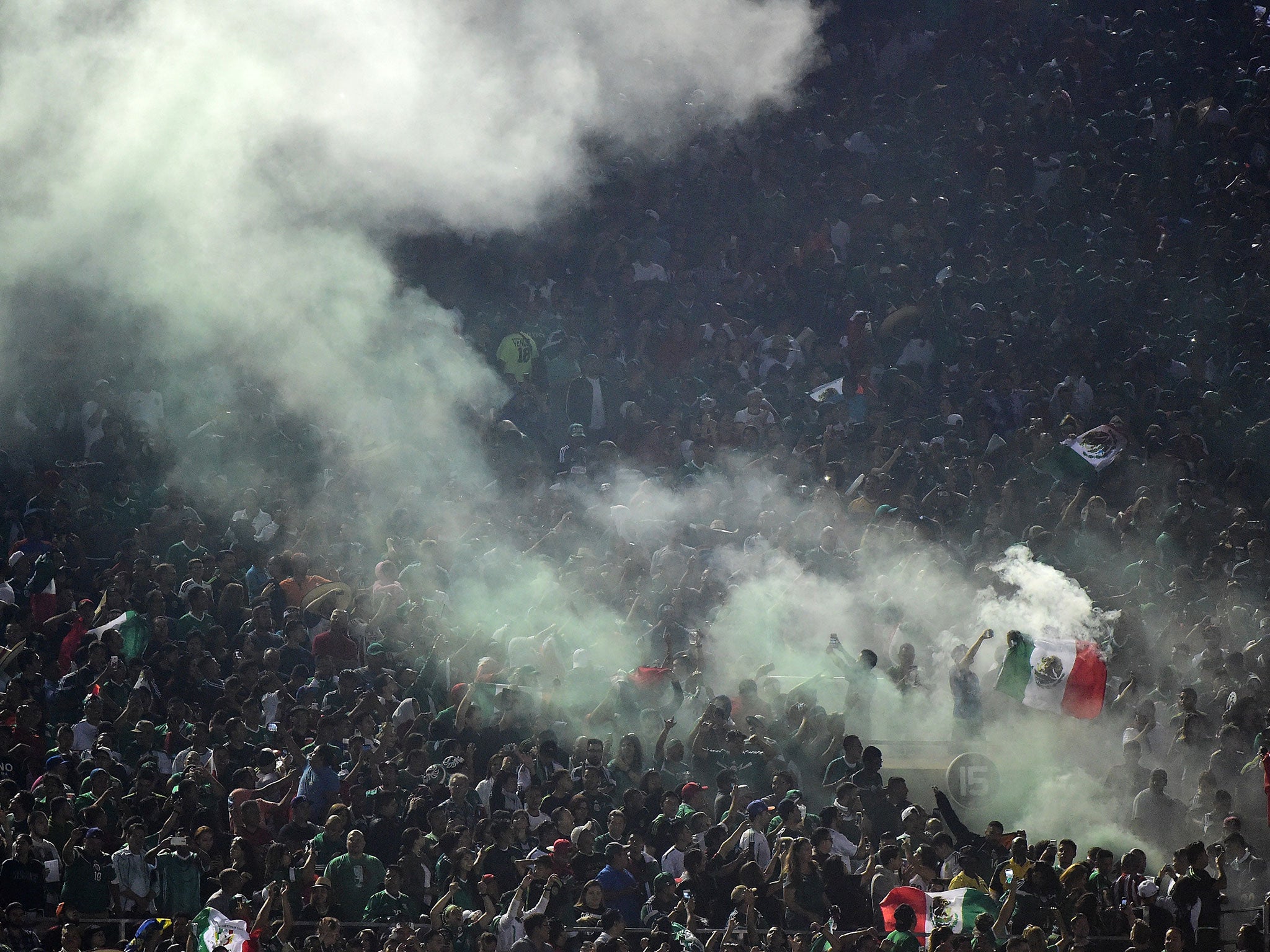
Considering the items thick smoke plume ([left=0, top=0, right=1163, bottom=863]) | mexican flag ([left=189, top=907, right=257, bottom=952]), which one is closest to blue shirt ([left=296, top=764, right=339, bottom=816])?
mexican flag ([left=189, top=907, right=257, bottom=952])

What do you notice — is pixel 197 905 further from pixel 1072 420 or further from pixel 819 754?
pixel 1072 420

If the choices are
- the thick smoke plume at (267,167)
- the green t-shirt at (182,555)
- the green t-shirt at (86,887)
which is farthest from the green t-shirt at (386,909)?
the thick smoke plume at (267,167)

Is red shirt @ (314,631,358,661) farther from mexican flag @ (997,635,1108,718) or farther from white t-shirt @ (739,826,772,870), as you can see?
mexican flag @ (997,635,1108,718)

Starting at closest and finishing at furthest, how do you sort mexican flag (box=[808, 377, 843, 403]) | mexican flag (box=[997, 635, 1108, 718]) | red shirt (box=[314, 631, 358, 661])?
red shirt (box=[314, 631, 358, 661])
mexican flag (box=[997, 635, 1108, 718])
mexican flag (box=[808, 377, 843, 403])

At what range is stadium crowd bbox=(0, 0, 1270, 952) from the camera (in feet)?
25.1

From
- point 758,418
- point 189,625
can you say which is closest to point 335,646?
point 189,625

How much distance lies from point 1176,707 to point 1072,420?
3364 mm

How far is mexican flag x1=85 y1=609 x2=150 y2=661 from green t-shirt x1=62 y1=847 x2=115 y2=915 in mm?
1928

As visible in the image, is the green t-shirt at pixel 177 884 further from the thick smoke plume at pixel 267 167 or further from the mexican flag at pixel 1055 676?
the thick smoke plume at pixel 267 167

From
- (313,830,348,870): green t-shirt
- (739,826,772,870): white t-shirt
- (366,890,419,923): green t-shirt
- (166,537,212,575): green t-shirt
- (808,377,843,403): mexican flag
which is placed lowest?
(366,890,419,923): green t-shirt

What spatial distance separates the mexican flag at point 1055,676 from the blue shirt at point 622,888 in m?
3.17

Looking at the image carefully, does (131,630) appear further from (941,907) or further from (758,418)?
(758,418)

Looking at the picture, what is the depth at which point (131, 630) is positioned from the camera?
9219 mm

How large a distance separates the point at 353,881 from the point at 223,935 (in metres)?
0.69
